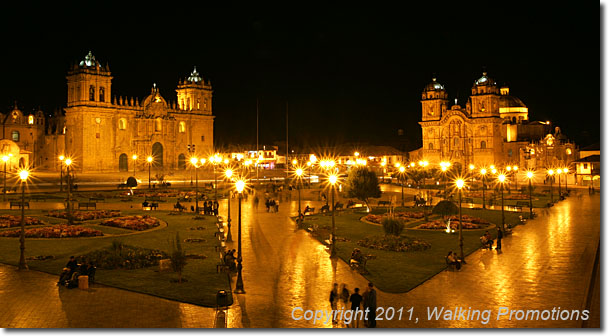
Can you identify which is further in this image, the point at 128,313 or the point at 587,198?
the point at 587,198

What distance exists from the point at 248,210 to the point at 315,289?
22787 millimetres

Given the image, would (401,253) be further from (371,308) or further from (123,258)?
(123,258)

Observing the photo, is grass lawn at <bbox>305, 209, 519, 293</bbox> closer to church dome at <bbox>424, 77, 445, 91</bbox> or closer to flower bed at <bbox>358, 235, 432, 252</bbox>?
flower bed at <bbox>358, 235, 432, 252</bbox>

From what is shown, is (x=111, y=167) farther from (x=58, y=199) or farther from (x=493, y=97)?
(x=493, y=97)

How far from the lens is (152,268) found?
2105 cm

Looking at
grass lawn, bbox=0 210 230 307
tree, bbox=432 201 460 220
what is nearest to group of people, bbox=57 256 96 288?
grass lawn, bbox=0 210 230 307

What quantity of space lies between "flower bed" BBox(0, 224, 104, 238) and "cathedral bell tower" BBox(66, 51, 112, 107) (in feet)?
189

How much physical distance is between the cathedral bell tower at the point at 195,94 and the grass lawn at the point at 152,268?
65331mm

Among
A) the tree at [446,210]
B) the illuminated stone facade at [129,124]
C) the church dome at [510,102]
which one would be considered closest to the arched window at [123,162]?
the illuminated stone facade at [129,124]

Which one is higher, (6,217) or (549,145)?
(549,145)

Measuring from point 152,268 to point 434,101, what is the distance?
303ft

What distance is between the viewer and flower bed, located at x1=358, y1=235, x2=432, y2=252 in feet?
83.5

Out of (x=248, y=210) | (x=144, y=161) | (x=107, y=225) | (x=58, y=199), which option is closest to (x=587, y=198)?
(x=248, y=210)

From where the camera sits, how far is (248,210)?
40750 millimetres
